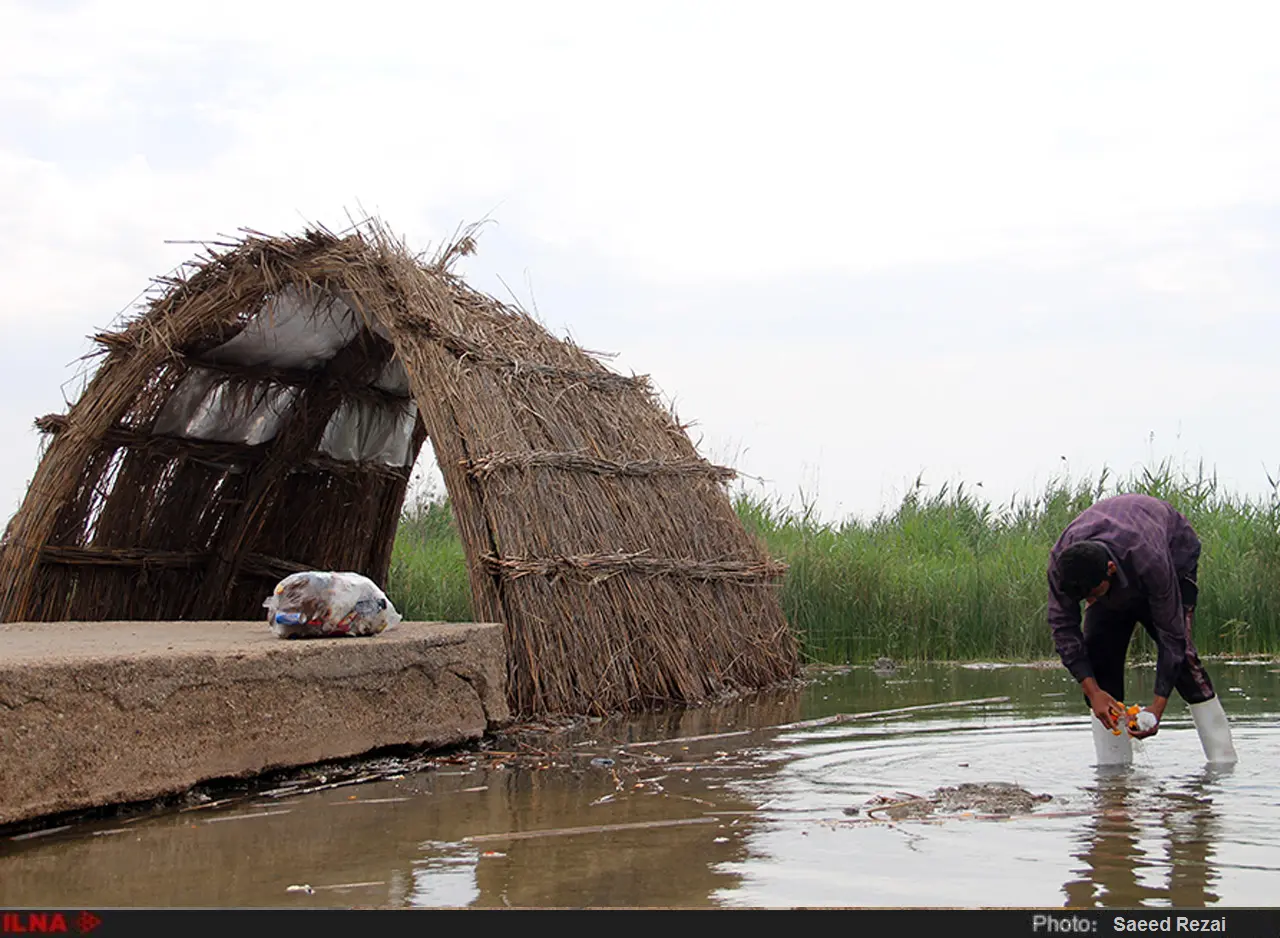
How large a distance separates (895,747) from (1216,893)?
2810 millimetres

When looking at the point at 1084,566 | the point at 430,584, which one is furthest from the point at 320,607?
the point at 430,584

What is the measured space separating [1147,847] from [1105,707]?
138cm

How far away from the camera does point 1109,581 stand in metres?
5.31

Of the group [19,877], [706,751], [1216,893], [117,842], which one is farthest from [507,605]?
[1216,893]

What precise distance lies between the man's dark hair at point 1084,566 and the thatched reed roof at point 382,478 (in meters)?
2.88

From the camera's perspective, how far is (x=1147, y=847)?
3920 mm

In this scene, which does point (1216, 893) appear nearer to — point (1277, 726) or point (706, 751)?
point (706, 751)

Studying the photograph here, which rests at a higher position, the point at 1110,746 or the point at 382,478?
the point at 382,478

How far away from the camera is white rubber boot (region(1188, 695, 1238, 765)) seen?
5406 mm

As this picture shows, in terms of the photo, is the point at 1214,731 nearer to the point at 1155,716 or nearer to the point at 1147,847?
the point at 1155,716
